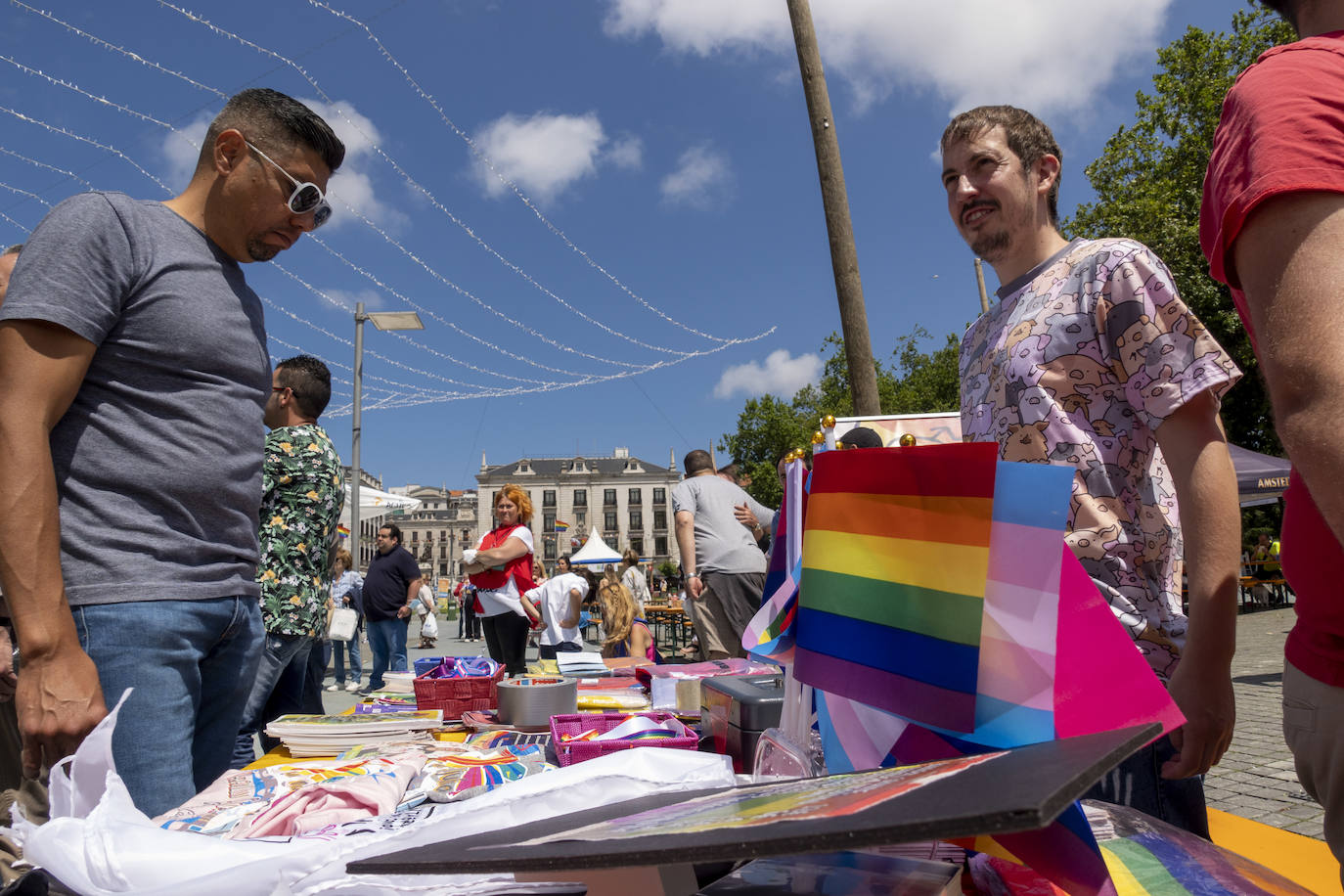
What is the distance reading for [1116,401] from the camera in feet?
4.52

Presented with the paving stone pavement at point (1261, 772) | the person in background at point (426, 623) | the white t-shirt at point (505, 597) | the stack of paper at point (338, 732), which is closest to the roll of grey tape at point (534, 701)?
the stack of paper at point (338, 732)

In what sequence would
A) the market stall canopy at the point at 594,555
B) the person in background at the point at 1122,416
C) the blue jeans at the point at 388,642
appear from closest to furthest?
the person in background at the point at 1122,416 → the blue jeans at the point at 388,642 → the market stall canopy at the point at 594,555

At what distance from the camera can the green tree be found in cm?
1614

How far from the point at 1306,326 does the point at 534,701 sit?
1.68 meters

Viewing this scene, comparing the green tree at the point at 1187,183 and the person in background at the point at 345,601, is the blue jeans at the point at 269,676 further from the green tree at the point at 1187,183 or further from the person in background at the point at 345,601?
the green tree at the point at 1187,183

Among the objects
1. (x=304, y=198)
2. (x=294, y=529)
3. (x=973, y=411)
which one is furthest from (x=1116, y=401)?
(x=294, y=529)

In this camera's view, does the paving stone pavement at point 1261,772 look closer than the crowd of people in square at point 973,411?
No

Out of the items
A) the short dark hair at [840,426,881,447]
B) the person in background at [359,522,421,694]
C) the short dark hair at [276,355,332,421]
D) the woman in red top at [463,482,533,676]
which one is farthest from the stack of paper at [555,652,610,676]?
the person in background at [359,522,421,694]

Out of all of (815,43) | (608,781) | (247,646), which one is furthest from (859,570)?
(815,43)

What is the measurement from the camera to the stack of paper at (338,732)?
5.71ft

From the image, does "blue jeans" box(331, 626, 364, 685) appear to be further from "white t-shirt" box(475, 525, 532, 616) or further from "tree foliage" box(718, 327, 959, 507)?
"tree foliage" box(718, 327, 959, 507)

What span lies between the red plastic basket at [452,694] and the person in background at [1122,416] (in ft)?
5.04

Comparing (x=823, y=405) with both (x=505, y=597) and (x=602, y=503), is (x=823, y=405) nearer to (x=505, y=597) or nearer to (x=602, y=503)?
(x=505, y=597)

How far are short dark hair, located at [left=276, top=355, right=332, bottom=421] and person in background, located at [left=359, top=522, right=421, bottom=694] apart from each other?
5.28m
